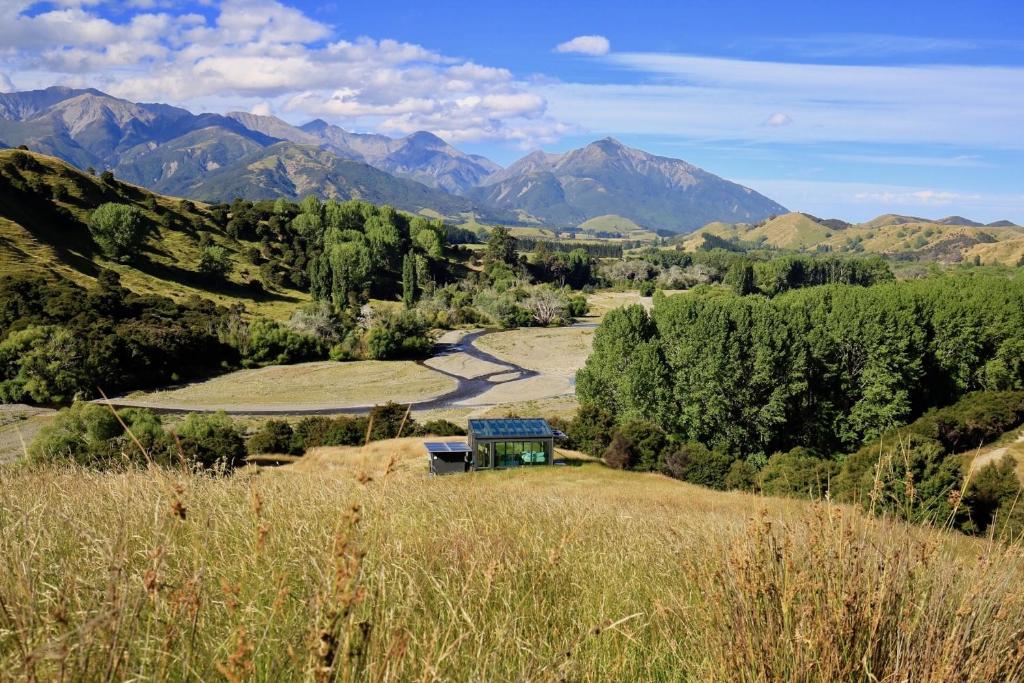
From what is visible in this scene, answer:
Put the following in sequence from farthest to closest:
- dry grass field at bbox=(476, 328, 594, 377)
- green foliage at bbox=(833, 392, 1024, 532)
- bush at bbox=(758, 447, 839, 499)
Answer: dry grass field at bbox=(476, 328, 594, 377), bush at bbox=(758, 447, 839, 499), green foliage at bbox=(833, 392, 1024, 532)

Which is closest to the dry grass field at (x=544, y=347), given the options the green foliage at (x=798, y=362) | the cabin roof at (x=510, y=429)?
the green foliage at (x=798, y=362)

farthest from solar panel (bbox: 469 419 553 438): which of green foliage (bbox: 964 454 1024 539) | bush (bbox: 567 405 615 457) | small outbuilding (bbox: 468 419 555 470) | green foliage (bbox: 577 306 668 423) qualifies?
green foliage (bbox: 964 454 1024 539)

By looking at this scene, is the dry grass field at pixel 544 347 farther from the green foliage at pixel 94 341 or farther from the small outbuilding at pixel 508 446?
the small outbuilding at pixel 508 446

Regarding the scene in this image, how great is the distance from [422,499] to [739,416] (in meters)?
34.6

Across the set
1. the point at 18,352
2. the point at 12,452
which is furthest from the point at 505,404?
the point at 18,352

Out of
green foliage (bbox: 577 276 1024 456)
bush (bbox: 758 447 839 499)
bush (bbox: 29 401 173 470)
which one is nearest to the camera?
bush (bbox: 758 447 839 499)

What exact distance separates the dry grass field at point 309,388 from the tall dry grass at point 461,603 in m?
48.7

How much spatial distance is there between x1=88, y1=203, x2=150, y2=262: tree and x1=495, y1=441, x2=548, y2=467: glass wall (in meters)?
67.0

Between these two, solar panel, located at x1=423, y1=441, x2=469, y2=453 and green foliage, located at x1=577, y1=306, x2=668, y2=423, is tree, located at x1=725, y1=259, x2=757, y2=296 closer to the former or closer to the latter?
green foliage, located at x1=577, y1=306, x2=668, y2=423

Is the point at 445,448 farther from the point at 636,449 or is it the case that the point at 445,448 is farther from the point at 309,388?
the point at 309,388

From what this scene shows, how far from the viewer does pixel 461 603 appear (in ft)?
10.8

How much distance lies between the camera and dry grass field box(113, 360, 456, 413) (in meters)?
52.7

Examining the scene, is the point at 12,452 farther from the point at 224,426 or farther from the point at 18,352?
the point at 18,352

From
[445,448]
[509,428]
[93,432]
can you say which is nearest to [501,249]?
[509,428]
